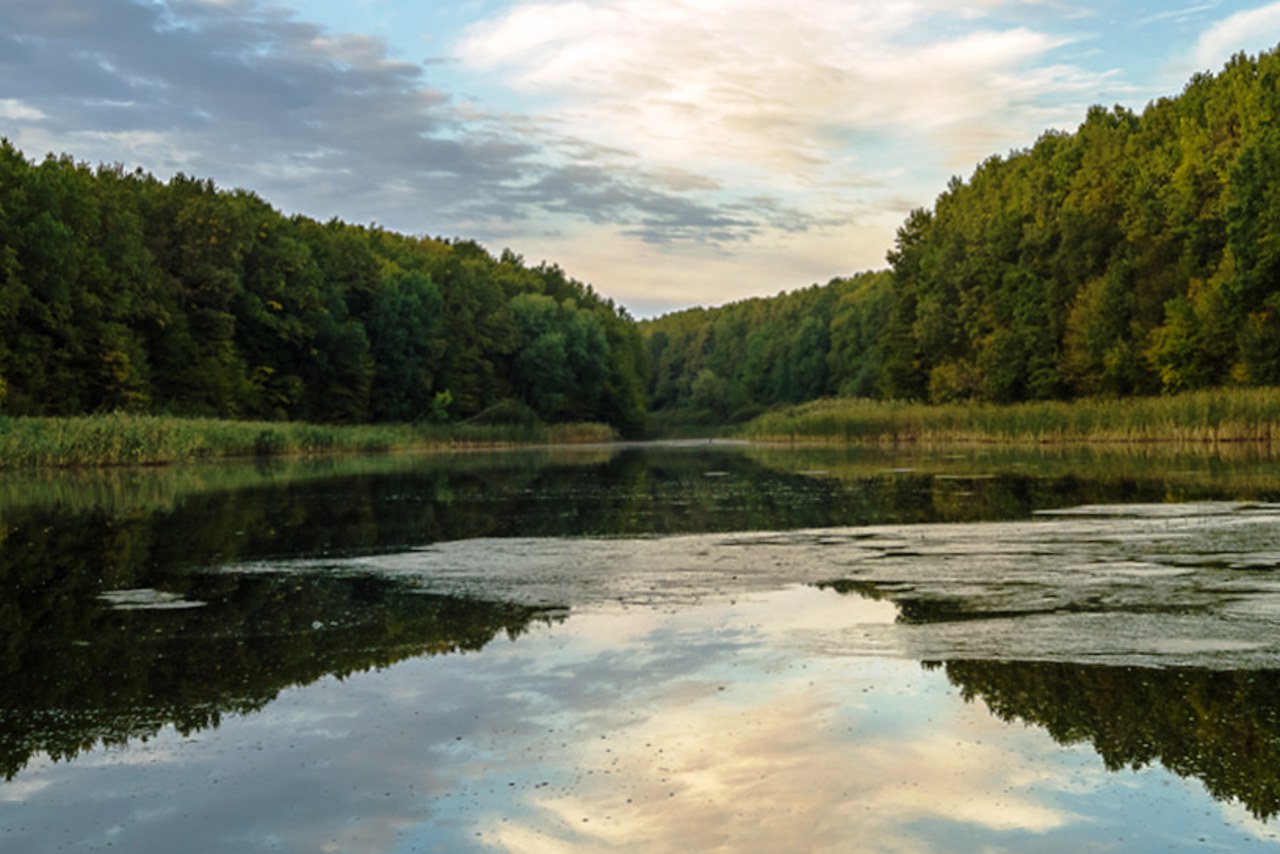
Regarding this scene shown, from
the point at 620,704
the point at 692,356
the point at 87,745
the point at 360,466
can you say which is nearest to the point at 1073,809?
the point at 620,704

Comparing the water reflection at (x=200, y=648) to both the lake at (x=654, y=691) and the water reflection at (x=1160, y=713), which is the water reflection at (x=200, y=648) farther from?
the water reflection at (x=1160, y=713)

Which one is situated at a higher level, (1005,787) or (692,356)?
(692,356)

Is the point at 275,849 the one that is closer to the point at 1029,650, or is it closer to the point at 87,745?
the point at 87,745

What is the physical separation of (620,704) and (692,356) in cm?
18011

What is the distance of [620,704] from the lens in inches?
250

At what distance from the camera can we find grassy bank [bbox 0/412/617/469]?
37344mm

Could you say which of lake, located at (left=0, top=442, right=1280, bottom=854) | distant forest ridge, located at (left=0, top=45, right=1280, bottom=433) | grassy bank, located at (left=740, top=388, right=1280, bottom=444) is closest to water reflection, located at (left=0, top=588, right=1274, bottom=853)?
lake, located at (left=0, top=442, right=1280, bottom=854)

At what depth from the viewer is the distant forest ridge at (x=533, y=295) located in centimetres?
5019

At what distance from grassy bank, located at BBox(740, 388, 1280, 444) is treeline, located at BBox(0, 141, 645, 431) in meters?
29.1

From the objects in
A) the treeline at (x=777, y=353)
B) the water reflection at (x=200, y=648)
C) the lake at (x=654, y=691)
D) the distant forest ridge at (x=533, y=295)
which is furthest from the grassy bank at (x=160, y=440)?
the treeline at (x=777, y=353)

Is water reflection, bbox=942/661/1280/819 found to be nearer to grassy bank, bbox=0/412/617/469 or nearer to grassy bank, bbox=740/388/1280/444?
grassy bank, bbox=740/388/1280/444

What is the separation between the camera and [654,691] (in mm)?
6637

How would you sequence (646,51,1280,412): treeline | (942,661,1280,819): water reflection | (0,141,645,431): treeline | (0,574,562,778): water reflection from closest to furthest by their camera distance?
(942,661,1280,819): water reflection
(0,574,562,778): water reflection
(0,141,645,431): treeline
(646,51,1280,412): treeline

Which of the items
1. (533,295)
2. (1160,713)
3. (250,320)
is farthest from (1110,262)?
(1160,713)
